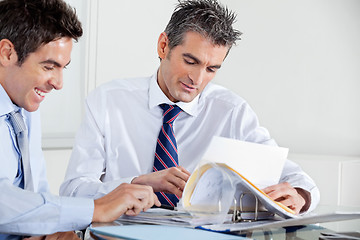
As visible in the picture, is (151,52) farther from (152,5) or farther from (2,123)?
(2,123)

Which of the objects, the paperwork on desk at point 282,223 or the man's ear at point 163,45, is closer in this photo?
the paperwork on desk at point 282,223

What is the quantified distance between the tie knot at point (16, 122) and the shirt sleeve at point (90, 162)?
321 mm

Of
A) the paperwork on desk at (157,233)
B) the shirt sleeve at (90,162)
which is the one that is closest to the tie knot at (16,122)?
the shirt sleeve at (90,162)

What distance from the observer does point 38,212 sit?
1477mm

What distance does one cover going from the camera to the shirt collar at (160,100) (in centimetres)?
222

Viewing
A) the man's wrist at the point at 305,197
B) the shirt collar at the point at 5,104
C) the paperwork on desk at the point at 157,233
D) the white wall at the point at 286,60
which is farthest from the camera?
the white wall at the point at 286,60

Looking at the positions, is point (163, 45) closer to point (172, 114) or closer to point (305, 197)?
point (172, 114)

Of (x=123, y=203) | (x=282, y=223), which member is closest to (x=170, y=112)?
(x=123, y=203)

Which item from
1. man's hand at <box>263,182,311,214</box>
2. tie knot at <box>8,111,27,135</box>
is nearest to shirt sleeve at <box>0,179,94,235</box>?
tie knot at <box>8,111,27,135</box>

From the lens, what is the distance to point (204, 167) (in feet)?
4.71

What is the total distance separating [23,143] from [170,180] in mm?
484

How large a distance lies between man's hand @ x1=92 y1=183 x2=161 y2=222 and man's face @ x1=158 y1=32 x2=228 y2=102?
670 mm

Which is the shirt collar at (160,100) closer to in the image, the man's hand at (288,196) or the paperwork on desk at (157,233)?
the man's hand at (288,196)

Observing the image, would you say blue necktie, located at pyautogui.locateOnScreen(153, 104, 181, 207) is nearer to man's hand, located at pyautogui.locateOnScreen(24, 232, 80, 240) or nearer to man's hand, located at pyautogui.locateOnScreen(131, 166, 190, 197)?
man's hand, located at pyautogui.locateOnScreen(131, 166, 190, 197)
